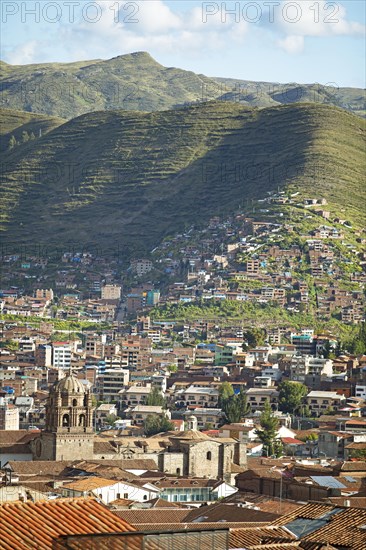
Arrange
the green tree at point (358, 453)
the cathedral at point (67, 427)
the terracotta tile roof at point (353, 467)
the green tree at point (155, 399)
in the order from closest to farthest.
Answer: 1. the terracotta tile roof at point (353, 467)
2. the cathedral at point (67, 427)
3. the green tree at point (358, 453)
4. the green tree at point (155, 399)

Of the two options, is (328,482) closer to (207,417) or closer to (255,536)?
(255,536)

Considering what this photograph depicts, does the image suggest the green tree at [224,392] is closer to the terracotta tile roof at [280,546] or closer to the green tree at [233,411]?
the green tree at [233,411]

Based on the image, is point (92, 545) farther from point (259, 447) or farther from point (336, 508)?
point (259, 447)

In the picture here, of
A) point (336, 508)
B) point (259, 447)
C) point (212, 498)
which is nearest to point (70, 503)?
point (336, 508)

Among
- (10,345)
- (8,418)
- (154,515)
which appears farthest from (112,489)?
(10,345)

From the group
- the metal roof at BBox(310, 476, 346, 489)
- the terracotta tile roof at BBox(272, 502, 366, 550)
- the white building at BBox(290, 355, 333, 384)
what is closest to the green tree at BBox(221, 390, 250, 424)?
the white building at BBox(290, 355, 333, 384)

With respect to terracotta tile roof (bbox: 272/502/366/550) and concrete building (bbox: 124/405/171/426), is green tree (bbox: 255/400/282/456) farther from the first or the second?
terracotta tile roof (bbox: 272/502/366/550)

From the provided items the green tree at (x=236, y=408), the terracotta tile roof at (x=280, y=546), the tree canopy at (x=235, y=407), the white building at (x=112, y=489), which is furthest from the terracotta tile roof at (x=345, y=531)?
the tree canopy at (x=235, y=407)

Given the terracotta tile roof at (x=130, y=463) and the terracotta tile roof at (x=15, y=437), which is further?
the terracotta tile roof at (x=15, y=437)
